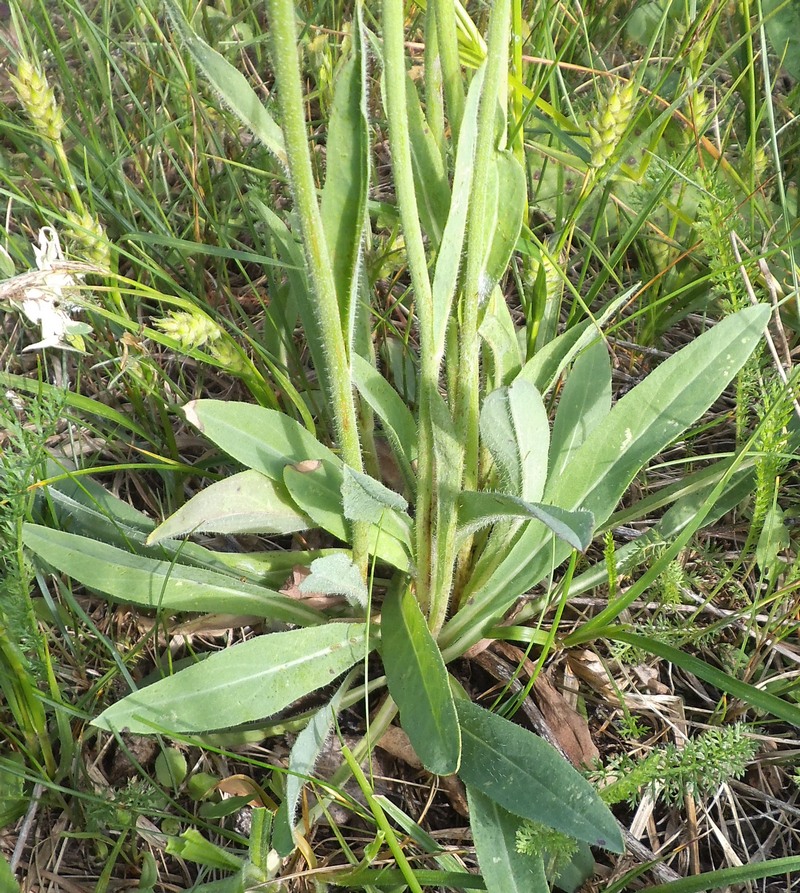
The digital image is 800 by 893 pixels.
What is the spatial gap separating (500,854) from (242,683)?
388mm

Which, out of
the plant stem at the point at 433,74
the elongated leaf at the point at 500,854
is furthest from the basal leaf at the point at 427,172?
the elongated leaf at the point at 500,854

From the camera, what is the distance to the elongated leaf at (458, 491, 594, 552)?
2.51 ft

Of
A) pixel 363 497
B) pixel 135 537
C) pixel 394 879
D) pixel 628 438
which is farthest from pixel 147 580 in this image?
pixel 628 438

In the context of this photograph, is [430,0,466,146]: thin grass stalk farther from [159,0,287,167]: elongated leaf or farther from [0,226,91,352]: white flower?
[0,226,91,352]: white flower

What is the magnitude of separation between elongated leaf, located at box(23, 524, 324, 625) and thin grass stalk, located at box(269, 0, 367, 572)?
0.31 m

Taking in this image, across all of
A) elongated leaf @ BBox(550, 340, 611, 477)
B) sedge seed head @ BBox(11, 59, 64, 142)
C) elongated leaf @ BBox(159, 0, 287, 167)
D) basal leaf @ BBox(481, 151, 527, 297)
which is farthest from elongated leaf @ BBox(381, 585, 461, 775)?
sedge seed head @ BBox(11, 59, 64, 142)

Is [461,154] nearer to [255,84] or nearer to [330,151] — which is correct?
[330,151]

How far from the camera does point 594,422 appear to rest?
1.26 m

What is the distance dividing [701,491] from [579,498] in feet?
0.92

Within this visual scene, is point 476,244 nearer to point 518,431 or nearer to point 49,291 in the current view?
point 518,431

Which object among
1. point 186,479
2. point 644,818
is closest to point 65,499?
point 186,479

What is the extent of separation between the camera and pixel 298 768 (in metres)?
0.98

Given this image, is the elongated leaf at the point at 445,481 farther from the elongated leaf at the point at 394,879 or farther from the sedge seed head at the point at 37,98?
the sedge seed head at the point at 37,98

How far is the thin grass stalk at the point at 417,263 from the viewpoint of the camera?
30.4 inches
